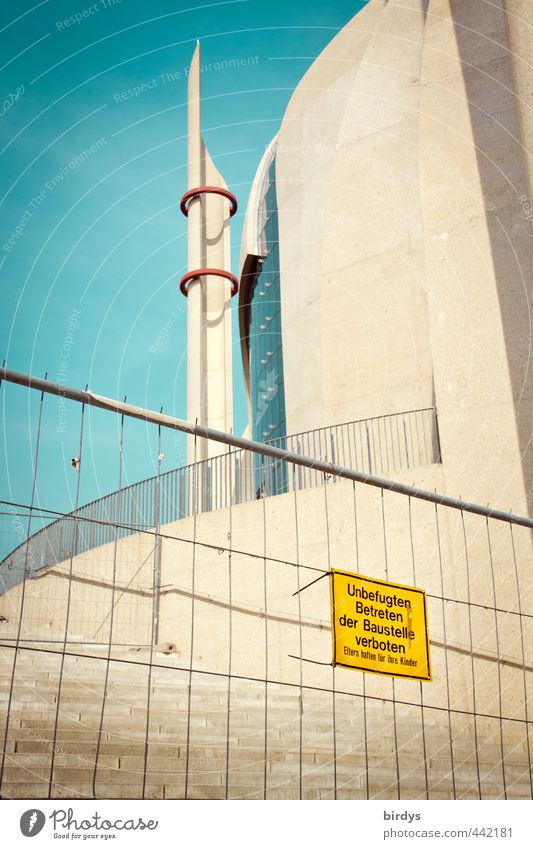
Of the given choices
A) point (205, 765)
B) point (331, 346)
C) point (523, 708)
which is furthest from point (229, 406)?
point (205, 765)

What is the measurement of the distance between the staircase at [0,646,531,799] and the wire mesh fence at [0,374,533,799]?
3 cm

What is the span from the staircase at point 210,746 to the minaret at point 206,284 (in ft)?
61.9

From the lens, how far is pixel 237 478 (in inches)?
848

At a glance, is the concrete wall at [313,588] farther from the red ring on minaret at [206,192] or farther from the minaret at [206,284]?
the red ring on minaret at [206,192]

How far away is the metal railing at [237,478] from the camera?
2020 cm

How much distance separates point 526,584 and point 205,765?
22.2ft

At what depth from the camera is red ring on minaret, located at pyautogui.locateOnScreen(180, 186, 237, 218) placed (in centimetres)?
3488

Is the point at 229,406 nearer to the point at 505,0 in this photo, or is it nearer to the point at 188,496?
the point at 188,496

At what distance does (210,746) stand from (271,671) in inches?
335

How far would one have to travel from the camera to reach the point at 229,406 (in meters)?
33.3
